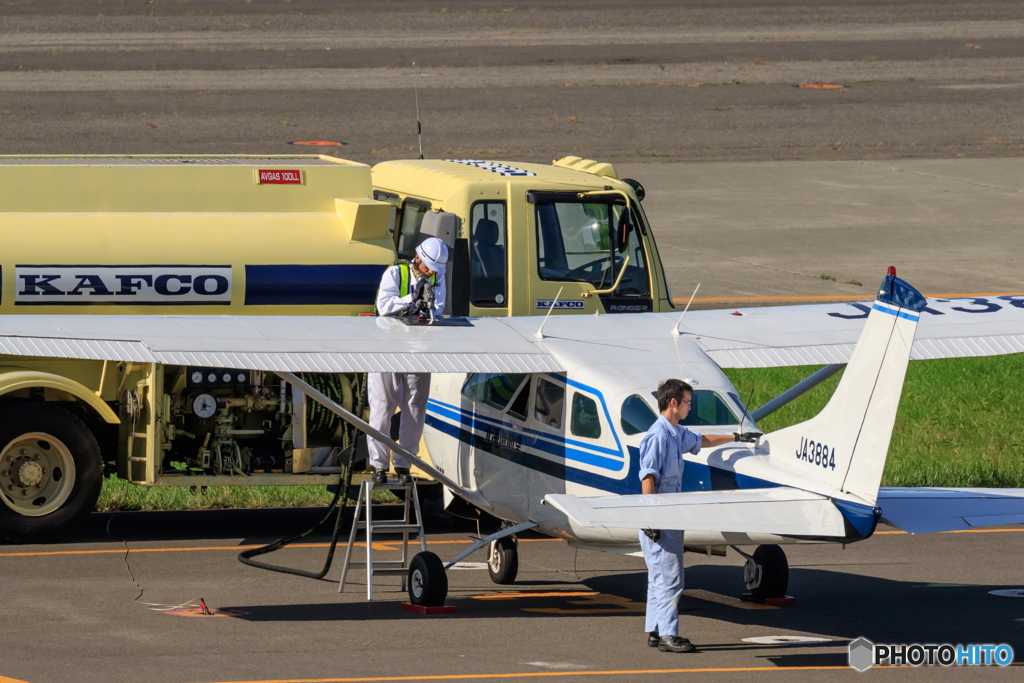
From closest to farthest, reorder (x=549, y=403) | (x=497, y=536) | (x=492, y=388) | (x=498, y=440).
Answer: (x=549, y=403)
(x=497, y=536)
(x=498, y=440)
(x=492, y=388)

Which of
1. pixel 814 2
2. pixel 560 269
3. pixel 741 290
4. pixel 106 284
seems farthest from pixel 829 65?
pixel 106 284

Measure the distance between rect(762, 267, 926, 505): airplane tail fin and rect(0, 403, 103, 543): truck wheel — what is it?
7030mm

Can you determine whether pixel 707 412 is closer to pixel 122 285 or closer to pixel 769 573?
pixel 769 573

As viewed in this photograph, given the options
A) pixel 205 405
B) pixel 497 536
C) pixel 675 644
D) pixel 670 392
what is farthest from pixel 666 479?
pixel 205 405

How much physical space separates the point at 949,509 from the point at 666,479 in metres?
1.88

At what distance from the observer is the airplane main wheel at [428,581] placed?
11.8m

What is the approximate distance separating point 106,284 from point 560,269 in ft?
14.4

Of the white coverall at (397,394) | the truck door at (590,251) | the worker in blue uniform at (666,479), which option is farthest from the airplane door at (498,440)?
the truck door at (590,251)

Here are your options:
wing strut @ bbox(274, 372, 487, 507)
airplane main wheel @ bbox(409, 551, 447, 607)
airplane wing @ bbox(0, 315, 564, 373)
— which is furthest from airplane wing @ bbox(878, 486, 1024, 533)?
wing strut @ bbox(274, 372, 487, 507)

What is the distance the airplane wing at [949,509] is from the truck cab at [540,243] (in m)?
5.37

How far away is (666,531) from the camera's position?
34.1 ft

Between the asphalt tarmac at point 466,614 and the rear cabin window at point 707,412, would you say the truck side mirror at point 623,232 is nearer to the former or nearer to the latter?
the asphalt tarmac at point 466,614

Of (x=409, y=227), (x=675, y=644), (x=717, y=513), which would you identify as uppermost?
(x=409, y=227)

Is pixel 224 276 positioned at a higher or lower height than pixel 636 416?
higher
